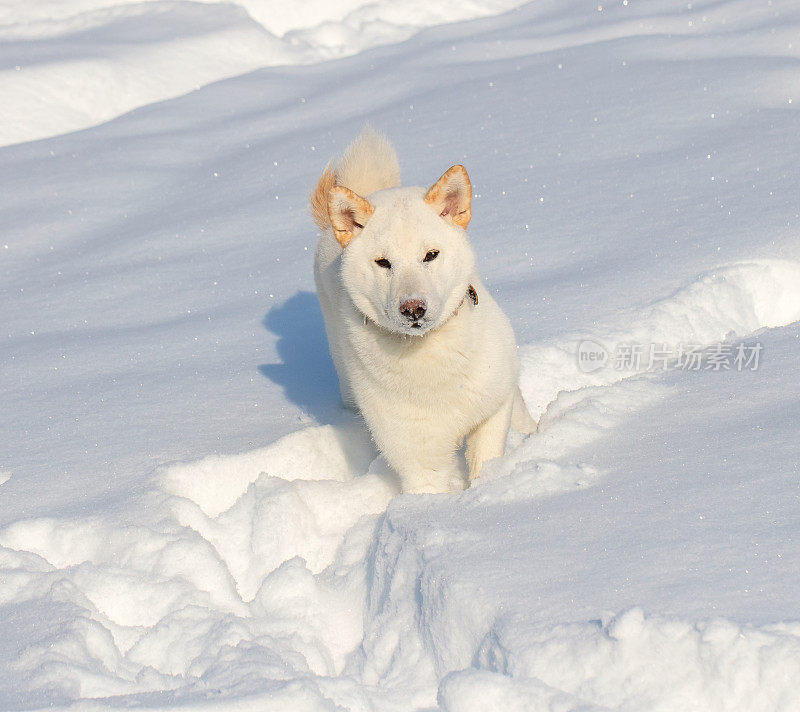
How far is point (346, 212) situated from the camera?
307 cm

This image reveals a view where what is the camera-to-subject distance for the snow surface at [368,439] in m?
2.24

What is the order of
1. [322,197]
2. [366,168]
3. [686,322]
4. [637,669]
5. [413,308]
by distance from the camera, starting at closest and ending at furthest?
[637,669] < [413,308] < [366,168] < [322,197] < [686,322]

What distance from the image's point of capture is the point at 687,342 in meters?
4.17

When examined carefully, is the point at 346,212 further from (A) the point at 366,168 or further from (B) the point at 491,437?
(B) the point at 491,437

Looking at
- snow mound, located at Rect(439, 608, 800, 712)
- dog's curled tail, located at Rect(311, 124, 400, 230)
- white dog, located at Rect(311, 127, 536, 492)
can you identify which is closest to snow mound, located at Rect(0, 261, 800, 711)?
snow mound, located at Rect(439, 608, 800, 712)

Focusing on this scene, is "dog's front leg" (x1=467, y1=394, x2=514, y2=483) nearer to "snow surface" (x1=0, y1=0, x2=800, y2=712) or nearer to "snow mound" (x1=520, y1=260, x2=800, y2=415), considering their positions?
"snow surface" (x1=0, y1=0, x2=800, y2=712)

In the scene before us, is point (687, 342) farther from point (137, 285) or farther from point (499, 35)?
point (499, 35)

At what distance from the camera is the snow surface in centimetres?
224

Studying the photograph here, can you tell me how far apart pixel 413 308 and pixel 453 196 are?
46 centimetres

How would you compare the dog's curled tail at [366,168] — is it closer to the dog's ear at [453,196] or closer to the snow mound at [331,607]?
the dog's ear at [453,196]

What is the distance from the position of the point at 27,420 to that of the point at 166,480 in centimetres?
91

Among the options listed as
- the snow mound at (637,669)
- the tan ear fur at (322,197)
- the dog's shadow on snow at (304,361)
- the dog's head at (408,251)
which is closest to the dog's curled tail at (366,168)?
the tan ear fur at (322,197)

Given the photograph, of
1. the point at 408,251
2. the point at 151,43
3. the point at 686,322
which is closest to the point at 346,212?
the point at 408,251

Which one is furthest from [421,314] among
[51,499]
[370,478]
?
[51,499]
